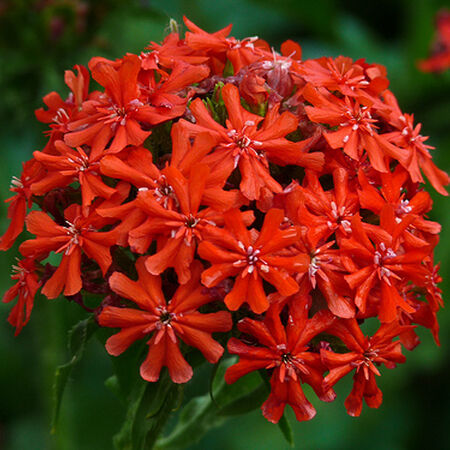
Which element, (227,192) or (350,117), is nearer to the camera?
(227,192)

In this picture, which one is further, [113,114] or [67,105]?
[67,105]

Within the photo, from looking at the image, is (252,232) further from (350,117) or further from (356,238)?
(350,117)

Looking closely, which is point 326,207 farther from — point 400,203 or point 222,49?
point 222,49

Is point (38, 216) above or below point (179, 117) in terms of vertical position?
below

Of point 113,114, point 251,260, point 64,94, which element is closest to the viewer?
point 251,260

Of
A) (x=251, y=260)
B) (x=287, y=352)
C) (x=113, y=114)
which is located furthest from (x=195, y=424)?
(x=113, y=114)

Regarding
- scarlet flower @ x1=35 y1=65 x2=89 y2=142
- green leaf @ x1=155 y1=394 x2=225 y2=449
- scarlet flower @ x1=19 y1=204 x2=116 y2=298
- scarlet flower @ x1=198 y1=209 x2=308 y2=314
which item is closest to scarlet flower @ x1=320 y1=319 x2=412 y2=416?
scarlet flower @ x1=198 y1=209 x2=308 y2=314

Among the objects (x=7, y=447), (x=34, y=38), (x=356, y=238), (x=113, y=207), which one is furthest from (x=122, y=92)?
(x=7, y=447)
